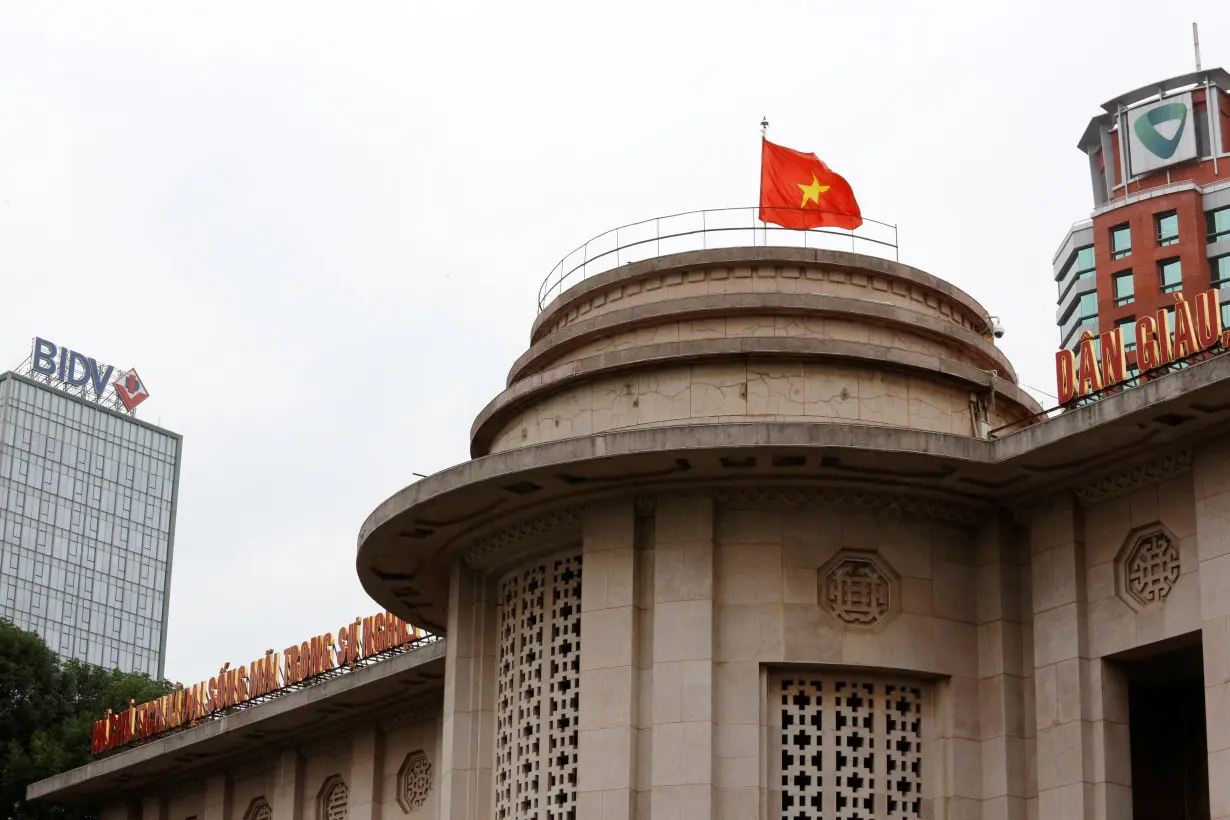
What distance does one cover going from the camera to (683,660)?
26844 millimetres

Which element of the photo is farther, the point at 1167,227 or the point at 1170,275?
the point at 1167,227

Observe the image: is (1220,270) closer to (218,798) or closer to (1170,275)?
(1170,275)

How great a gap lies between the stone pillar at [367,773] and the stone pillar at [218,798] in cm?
477

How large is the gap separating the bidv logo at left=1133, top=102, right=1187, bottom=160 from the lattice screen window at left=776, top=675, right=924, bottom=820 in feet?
256

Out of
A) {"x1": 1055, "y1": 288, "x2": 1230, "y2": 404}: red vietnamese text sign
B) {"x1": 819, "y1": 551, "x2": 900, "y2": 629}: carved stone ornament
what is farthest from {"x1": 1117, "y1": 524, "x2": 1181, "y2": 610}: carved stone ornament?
{"x1": 819, "y1": 551, "x2": 900, "y2": 629}: carved stone ornament

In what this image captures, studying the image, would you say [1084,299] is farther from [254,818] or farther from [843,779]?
[843,779]

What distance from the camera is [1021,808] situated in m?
26.5

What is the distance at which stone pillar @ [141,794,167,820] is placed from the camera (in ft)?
148

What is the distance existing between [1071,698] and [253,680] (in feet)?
69.4

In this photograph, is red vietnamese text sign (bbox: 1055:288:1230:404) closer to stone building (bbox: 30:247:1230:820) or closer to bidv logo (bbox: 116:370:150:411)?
stone building (bbox: 30:247:1230:820)

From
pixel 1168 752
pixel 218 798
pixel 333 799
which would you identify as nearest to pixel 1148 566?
pixel 1168 752

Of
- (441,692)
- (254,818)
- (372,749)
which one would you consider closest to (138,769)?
(254,818)

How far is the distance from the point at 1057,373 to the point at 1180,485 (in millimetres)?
2498

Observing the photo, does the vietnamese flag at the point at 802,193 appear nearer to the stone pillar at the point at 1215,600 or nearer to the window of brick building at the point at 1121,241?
the stone pillar at the point at 1215,600
